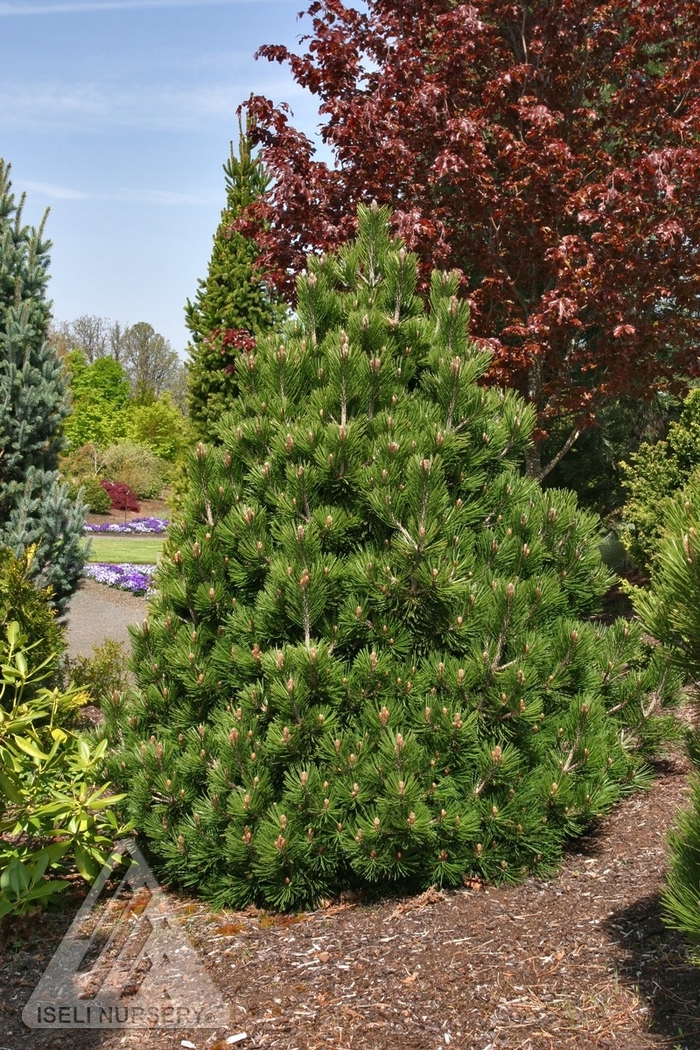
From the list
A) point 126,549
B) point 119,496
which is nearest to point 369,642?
point 126,549

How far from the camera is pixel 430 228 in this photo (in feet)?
24.2

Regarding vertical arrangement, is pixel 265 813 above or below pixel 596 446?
below

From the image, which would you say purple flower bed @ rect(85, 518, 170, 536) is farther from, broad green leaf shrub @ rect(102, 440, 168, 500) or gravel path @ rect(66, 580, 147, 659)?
gravel path @ rect(66, 580, 147, 659)

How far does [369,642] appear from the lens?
3.74 m

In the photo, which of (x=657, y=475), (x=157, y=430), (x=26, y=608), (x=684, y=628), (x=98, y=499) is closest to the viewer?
(x=684, y=628)

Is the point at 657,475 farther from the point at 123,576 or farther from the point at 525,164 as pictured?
the point at 123,576

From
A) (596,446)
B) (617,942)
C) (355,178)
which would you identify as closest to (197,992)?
(617,942)

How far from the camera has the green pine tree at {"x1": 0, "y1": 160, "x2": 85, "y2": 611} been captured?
19.9 feet

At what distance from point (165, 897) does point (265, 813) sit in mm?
737

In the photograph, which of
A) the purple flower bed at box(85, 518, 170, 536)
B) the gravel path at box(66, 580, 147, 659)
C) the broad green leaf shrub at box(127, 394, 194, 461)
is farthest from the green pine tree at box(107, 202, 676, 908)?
the broad green leaf shrub at box(127, 394, 194, 461)

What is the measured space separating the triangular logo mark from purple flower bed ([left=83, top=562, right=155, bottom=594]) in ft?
37.6

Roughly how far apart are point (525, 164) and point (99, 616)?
908 cm

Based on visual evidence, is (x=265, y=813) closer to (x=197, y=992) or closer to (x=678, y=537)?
(x=197, y=992)

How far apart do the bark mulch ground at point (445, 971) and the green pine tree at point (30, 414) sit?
293 cm
